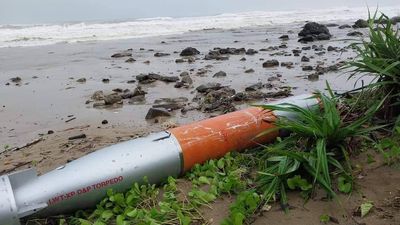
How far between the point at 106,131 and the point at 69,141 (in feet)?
1.76

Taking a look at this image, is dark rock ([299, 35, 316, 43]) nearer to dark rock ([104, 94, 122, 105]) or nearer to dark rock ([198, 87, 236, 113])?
dark rock ([198, 87, 236, 113])

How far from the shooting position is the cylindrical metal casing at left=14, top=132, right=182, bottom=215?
9.04ft

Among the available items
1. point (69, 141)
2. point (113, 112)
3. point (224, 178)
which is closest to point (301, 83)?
point (113, 112)

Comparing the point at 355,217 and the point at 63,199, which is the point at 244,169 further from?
the point at 63,199

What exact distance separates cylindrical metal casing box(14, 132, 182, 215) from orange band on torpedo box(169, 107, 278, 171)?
0.11m

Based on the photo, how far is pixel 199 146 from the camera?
10.7ft

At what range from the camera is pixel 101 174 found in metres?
2.89

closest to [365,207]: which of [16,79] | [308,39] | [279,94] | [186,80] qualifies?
[279,94]

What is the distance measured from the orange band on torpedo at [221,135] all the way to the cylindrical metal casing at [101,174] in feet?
0.35

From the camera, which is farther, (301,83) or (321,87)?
(301,83)

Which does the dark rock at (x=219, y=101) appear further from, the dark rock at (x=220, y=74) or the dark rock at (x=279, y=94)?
the dark rock at (x=220, y=74)

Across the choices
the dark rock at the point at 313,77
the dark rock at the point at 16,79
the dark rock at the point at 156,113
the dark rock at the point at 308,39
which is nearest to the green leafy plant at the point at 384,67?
the dark rock at the point at 156,113

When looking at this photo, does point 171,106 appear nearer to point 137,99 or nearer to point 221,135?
point 137,99

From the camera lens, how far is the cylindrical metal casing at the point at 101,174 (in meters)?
2.76
